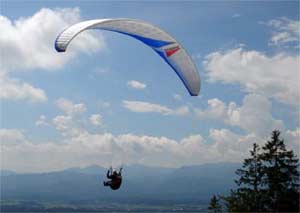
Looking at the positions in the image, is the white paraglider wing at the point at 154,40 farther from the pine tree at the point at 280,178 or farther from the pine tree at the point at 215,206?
the pine tree at the point at 215,206

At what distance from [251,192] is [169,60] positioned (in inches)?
406

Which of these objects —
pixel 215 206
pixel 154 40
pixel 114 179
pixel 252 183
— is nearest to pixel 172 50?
pixel 154 40

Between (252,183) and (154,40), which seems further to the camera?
(252,183)

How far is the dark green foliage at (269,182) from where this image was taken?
28609 millimetres

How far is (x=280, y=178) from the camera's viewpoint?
29016mm

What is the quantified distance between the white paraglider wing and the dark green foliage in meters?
7.28

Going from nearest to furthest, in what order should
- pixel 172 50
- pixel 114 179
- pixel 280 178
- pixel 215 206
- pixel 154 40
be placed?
pixel 114 179 → pixel 154 40 → pixel 172 50 → pixel 280 178 → pixel 215 206

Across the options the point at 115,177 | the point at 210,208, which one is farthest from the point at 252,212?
the point at 115,177

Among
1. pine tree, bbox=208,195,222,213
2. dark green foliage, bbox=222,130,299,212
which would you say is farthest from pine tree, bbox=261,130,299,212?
pine tree, bbox=208,195,222,213

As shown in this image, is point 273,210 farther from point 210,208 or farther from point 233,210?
point 210,208

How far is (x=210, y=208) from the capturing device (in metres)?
36.5

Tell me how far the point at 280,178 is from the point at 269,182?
0.74 meters

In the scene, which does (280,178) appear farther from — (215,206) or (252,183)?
(215,206)

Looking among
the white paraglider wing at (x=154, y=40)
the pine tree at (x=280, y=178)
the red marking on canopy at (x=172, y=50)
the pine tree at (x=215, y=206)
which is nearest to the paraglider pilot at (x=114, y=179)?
the white paraglider wing at (x=154, y=40)
